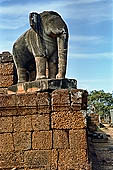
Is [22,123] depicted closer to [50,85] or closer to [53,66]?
[50,85]

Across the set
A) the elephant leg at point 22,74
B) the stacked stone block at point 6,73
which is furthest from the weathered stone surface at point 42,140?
the stacked stone block at point 6,73

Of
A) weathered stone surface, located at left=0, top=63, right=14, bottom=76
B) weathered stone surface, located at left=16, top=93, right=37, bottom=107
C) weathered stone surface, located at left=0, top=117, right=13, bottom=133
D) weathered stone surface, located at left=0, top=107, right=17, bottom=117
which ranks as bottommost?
weathered stone surface, located at left=0, top=117, right=13, bottom=133

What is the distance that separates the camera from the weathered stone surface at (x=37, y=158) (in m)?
4.26

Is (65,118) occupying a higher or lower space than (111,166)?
higher

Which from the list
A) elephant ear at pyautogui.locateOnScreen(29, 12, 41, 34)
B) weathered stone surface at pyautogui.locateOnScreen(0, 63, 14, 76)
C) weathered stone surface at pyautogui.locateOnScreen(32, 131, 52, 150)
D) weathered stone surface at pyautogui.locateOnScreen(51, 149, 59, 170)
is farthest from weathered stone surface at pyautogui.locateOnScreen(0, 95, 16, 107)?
weathered stone surface at pyautogui.locateOnScreen(0, 63, 14, 76)

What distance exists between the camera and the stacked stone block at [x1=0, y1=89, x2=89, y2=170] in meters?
4.23

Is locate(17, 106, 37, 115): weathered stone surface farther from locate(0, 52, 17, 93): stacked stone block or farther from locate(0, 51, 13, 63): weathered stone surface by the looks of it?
locate(0, 51, 13, 63): weathered stone surface

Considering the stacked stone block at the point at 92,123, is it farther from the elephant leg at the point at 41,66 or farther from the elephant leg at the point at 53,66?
the elephant leg at the point at 41,66

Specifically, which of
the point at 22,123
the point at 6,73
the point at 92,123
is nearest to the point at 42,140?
the point at 22,123

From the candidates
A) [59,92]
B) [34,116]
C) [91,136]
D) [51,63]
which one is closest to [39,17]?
[51,63]

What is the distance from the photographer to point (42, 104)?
4.34m

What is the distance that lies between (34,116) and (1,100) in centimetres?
67

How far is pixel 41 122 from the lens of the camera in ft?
14.3

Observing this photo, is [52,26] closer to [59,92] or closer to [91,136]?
[59,92]
